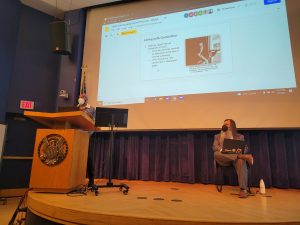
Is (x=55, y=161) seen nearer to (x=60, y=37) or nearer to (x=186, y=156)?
(x=186, y=156)

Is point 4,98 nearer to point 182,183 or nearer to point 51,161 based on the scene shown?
point 51,161

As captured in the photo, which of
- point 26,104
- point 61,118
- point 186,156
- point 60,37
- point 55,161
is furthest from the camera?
point 26,104

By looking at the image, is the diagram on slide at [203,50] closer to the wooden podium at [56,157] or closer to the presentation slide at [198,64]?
the presentation slide at [198,64]

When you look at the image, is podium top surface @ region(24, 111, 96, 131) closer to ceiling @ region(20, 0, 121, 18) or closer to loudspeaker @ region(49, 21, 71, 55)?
loudspeaker @ region(49, 21, 71, 55)

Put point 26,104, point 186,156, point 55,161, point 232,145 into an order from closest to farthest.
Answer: point 55,161 → point 232,145 → point 186,156 → point 26,104

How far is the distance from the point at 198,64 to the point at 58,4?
2.97 m

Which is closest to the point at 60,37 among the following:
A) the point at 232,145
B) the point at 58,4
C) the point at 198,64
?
the point at 58,4

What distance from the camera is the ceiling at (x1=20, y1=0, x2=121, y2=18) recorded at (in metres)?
4.32

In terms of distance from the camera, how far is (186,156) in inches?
138

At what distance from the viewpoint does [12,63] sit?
4148 millimetres

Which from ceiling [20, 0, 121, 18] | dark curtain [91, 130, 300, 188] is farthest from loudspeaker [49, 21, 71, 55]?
dark curtain [91, 130, 300, 188]

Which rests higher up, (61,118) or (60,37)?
(60,37)

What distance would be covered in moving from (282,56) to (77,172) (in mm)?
2758

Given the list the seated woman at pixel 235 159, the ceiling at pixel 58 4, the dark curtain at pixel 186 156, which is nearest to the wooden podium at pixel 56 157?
the seated woman at pixel 235 159
